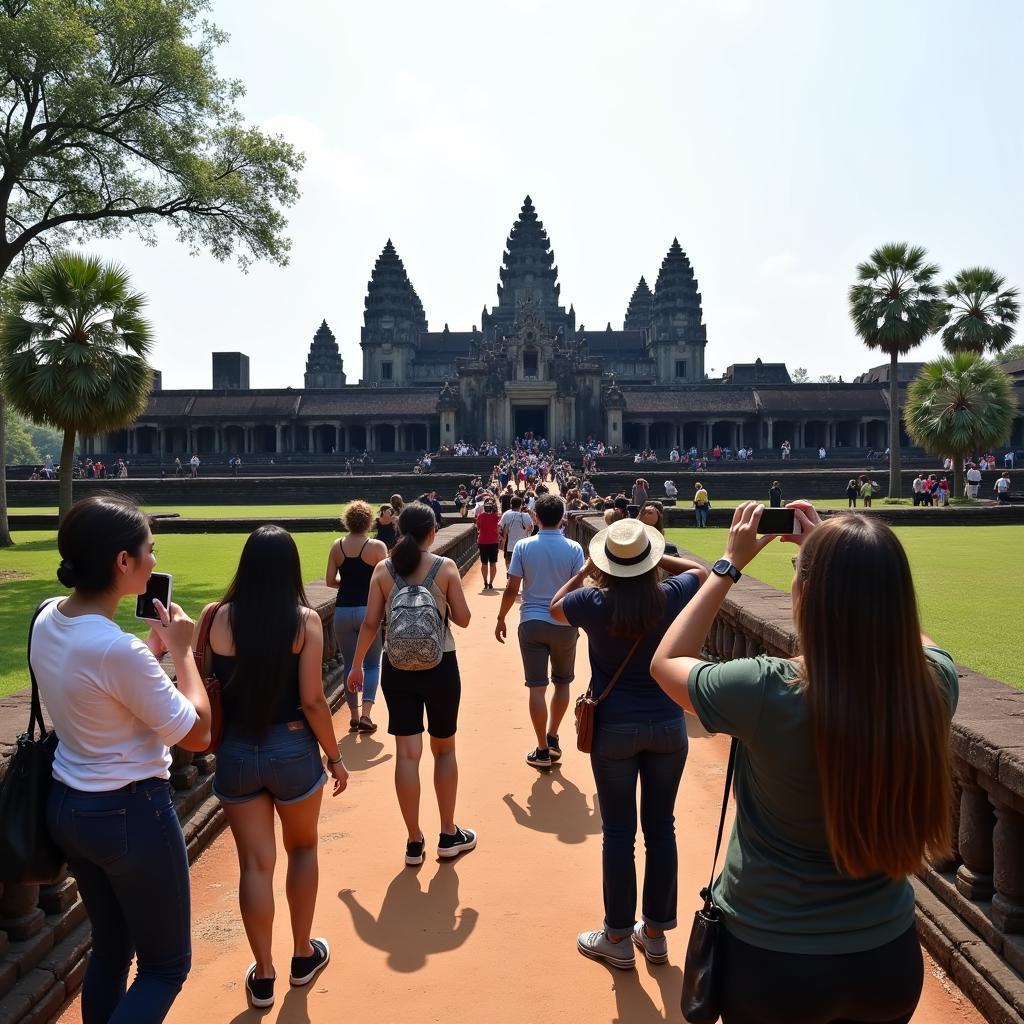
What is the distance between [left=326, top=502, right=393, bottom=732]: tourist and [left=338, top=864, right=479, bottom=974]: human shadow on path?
8.78 feet

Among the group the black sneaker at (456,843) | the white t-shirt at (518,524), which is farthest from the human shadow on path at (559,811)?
the white t-shirt at (518,524)

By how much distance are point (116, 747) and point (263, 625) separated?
815mm

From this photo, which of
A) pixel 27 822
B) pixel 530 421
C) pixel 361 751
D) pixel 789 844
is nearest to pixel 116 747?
pixel 27 822

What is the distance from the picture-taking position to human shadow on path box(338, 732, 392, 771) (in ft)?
21.4

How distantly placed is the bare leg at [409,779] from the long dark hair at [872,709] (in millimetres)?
3041

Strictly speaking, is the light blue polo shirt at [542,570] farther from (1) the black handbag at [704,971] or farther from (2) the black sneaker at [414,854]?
(1) the black handbag at [704,971]

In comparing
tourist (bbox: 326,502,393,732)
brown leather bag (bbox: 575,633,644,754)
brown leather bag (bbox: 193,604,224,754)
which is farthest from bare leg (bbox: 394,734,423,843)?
tourist (bbox: 326,502,393,732)

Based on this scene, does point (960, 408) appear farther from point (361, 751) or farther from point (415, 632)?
point (415, 632)

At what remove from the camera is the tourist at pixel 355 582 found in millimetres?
7262

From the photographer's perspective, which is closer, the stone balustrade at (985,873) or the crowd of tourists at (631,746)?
the crowd of tourists at (631,746)

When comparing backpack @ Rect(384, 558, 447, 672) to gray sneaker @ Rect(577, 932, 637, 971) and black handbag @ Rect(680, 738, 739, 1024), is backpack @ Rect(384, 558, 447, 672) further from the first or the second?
black handbag @ Rect(680, 738, 739, 1024)

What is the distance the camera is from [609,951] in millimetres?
3803

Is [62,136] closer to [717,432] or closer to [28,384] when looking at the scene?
[28,384]

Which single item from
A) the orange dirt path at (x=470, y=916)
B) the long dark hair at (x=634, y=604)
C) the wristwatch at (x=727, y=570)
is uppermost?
the wristwatch at (x=727, y=570)
